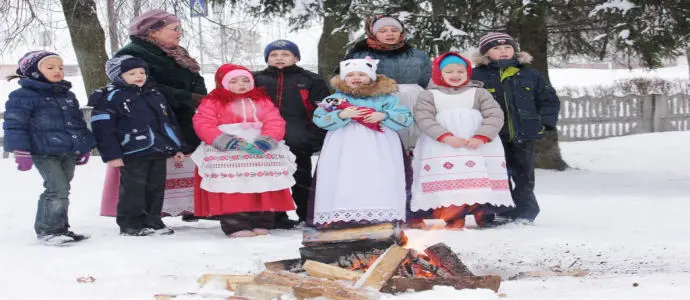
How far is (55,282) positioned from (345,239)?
176 centimetres

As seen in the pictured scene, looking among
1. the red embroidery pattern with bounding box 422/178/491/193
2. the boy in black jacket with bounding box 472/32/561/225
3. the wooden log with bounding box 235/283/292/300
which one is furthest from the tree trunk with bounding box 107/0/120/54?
the wooden log with bounding box 235/283/292/300

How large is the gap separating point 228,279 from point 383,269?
859 mm

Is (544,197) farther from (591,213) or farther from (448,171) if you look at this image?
(448,171)

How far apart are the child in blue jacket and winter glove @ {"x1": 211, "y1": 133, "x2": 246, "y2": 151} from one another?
956mm

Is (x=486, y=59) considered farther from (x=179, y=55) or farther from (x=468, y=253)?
(x=179, y=55)

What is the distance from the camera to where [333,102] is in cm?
587

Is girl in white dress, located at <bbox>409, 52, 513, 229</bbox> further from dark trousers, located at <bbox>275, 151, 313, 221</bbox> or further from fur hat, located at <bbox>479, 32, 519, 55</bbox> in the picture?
dark trousers, located at <bbox>275, 151, 313, 221</bbox>

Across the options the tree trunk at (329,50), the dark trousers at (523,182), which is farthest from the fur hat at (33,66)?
the tree trunk at (329,50)

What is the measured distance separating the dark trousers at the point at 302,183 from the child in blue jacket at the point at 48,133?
5.37ft

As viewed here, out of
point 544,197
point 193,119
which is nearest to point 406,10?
point 544,197

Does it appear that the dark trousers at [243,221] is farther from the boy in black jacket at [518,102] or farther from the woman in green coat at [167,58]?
the boy in black jacket at [518,102]

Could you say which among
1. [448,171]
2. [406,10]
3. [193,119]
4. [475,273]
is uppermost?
[406,10]

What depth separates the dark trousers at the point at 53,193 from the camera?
5.73m

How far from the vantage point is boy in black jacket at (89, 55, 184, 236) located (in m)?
5.89
